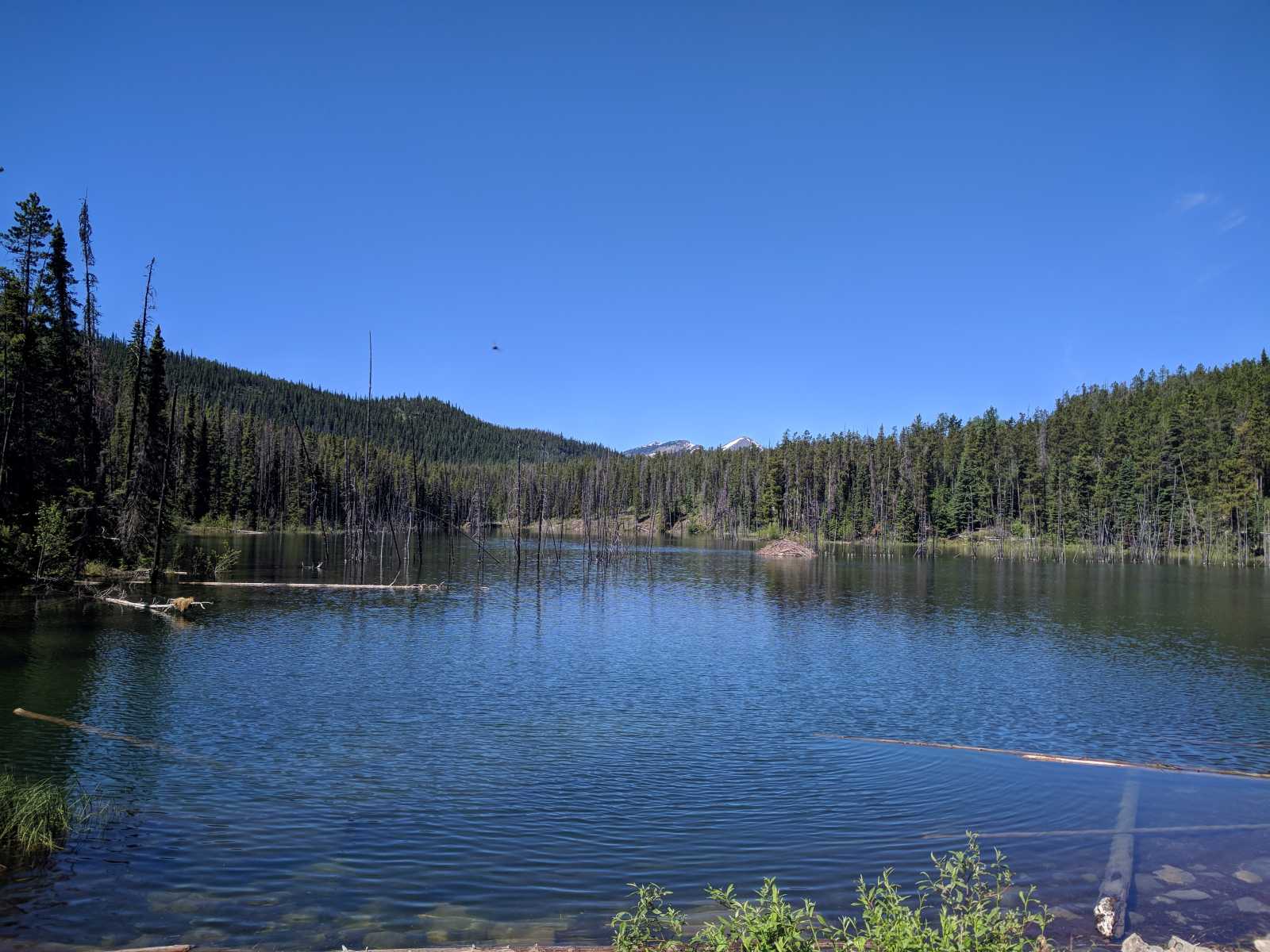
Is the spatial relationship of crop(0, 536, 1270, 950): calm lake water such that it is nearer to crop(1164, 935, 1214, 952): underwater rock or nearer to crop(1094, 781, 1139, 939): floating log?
crop(1094, 781, 1139, 939): floating log

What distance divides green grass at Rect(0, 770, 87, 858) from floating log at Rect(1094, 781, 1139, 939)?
13.6 meters

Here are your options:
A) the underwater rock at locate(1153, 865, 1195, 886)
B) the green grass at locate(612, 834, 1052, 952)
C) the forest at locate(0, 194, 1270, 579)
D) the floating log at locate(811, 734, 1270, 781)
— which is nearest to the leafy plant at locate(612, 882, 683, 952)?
the green grass at locate(612, 834, 1052, 952)

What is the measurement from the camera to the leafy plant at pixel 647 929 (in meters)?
7.14

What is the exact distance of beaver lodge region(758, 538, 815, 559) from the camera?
92188mm

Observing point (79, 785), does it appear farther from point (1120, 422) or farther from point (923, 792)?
point (1120, 422)

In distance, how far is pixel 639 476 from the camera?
176125 millimetres

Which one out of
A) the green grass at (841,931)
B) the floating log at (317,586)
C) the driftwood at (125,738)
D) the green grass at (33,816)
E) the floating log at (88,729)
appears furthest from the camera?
the floating log at (317,586)

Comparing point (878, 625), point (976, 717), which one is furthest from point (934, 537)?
point (976, 717)

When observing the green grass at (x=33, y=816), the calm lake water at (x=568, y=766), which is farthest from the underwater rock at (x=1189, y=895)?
the green grass at (x=33, y=816)

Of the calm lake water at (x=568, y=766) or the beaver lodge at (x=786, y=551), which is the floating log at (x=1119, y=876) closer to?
the calm lake water at (x=568, y=766)

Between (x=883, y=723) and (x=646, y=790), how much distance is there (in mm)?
8066

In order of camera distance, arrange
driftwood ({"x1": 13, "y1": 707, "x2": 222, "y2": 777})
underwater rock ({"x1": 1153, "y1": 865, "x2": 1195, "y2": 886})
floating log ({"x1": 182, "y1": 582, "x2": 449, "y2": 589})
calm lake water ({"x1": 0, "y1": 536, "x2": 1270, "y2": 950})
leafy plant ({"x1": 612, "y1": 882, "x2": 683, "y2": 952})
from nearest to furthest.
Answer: leafy plant ({"x1": 612, "y1": 882, "x2": 683, "y2": 952}) < calm lake water ({"x1": 0, "y1": 536, "x2": 1270, "y2": 950}) < underwater rock ({"x1": 1153, "y1": 865, "x2": 1195, "y2": 886}) < driftwood ({"x1": 13, "y1": 707, "x2": 222, "y2": 777}) < floating log ({"x1": 182, "y1": 582, "x2": 449, "y2": 589})

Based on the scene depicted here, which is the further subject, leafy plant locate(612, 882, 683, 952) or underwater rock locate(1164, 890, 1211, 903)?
underwater rock locate(1164, 890, 1211, 903)

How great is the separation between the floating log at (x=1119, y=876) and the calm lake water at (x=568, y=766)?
0.54ft
